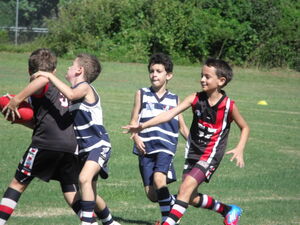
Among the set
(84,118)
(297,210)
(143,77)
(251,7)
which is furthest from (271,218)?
(251,7)

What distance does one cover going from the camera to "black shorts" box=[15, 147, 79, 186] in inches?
238

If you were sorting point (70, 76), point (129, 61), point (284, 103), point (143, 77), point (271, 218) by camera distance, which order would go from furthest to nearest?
point (129, 61) < point (143, 77) < point (284, 103) < point (271, 218) < point (70, 76)

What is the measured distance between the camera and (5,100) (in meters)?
6.00

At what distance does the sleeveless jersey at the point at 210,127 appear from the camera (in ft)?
21.4

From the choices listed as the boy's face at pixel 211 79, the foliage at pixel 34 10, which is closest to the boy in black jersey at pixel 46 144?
the boy's face at pixel 211 79

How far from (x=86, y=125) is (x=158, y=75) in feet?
4.35

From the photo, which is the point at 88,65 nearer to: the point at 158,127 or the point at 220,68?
the point at 158,127

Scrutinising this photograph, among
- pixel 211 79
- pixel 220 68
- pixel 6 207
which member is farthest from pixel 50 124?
pixel 220 68

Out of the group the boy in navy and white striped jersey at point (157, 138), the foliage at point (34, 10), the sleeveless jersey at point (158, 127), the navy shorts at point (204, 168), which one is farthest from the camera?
the foliage at point (34, 10)

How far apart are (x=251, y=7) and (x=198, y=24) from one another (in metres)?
3.12

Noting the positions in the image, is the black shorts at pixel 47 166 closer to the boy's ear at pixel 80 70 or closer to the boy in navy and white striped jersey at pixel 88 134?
the boy in navy and white striped jersey at pixel 88 134

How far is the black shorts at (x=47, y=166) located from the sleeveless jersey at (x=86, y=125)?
0.54 ft

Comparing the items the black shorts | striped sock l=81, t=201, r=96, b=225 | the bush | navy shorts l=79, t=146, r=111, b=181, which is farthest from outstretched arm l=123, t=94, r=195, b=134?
the bush

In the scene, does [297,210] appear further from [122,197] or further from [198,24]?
[198,24]
